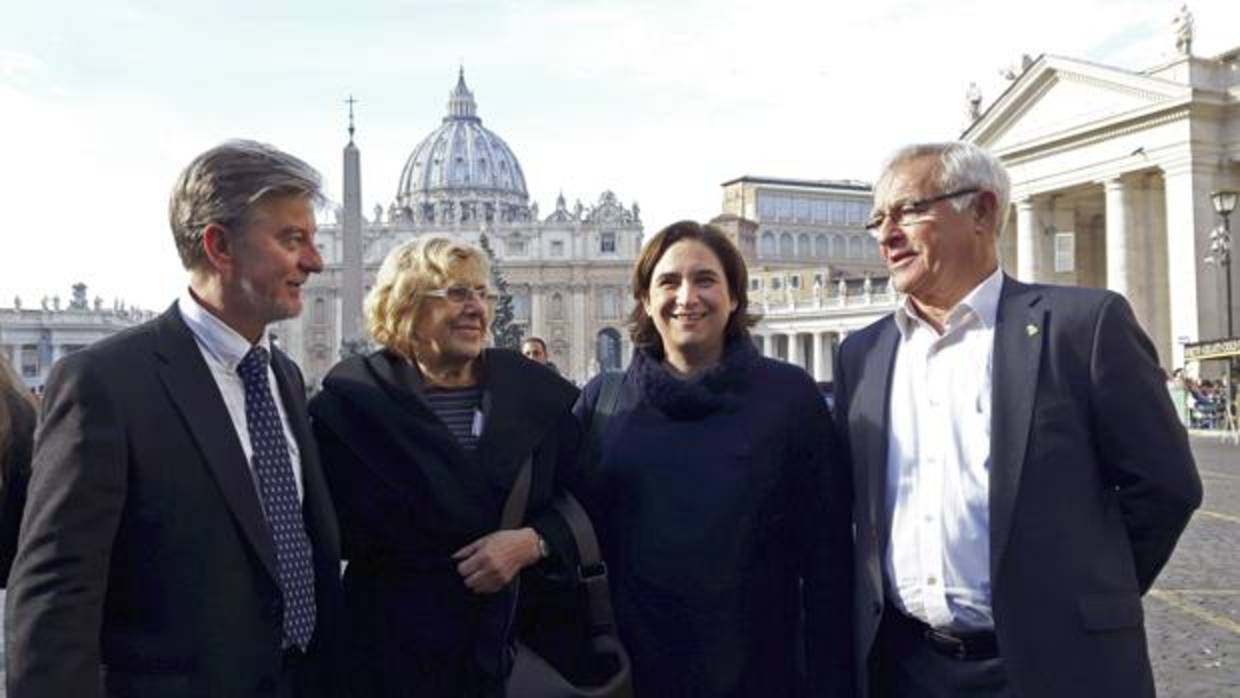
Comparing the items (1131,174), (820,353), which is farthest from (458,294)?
(820,353)

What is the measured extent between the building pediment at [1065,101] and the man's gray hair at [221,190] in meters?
31.0

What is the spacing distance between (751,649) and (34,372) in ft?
296

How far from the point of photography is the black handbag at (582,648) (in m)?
2.87

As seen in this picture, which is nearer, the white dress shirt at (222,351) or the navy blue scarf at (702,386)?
the white dress shirt at (222,351)

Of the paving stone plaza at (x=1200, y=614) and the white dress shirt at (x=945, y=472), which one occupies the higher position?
the white dress shirt at (x=945, y=472)

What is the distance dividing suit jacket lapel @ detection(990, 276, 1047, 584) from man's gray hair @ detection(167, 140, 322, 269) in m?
1.62

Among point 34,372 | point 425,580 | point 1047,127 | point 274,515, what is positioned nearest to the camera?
point 274,515

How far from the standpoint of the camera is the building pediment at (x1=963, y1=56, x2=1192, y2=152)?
3195cm

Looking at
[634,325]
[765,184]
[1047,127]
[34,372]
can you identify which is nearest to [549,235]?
[765,184]

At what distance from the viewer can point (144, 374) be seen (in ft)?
7.75

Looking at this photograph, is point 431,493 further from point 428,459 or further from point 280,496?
point 280,496

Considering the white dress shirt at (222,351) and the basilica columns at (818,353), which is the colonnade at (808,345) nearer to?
the basilica columns at (818,353)

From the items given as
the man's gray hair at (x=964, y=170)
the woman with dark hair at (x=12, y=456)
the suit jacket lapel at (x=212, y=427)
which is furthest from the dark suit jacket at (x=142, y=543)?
the man's gray hair at (x=964, y=170)

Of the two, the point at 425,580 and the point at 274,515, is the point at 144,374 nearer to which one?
the point at 274,515
